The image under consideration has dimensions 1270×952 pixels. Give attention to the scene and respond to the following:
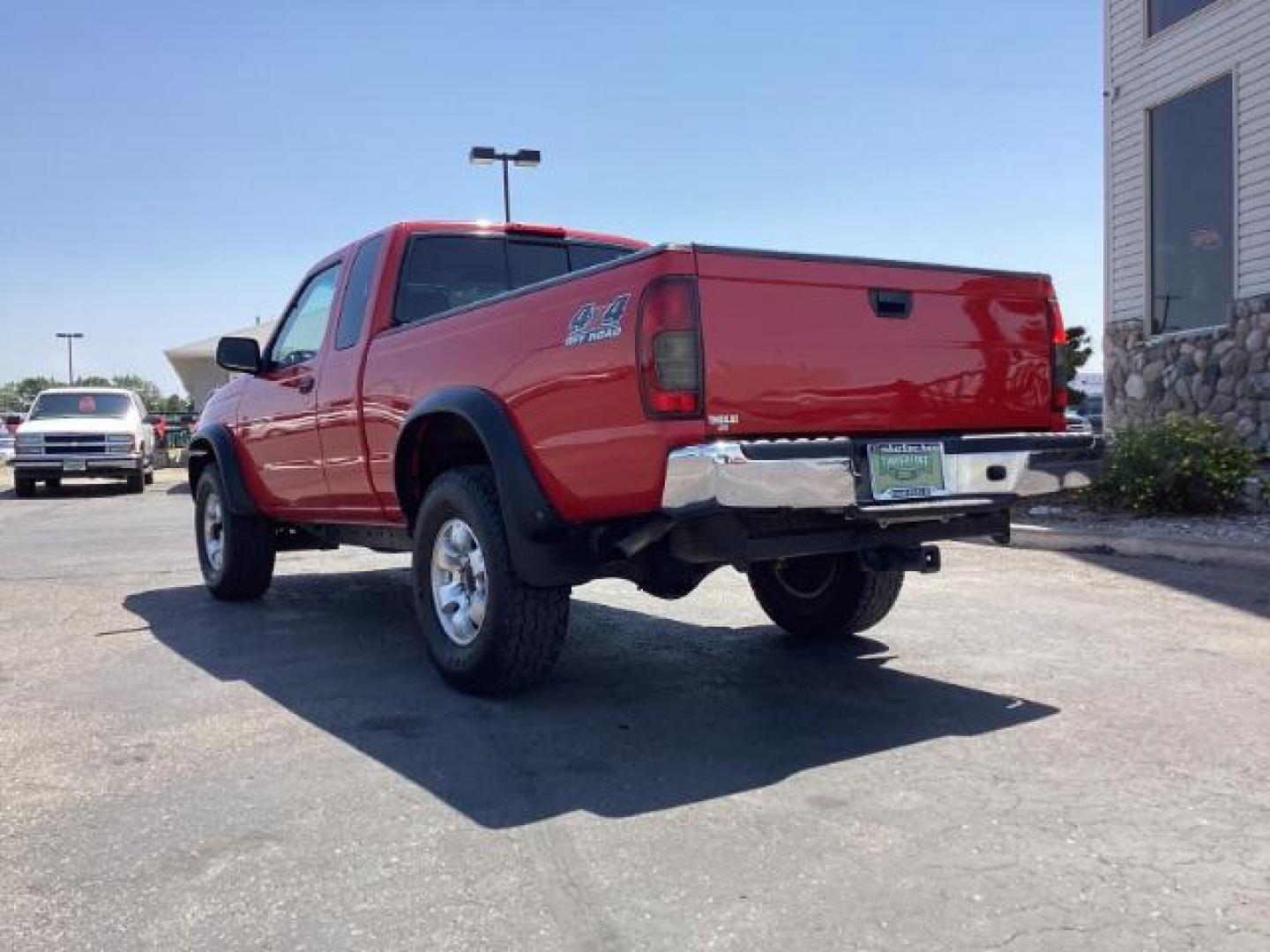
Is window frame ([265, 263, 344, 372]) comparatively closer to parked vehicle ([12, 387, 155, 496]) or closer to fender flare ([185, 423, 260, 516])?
fender flare ([185, 423, 260, 516])

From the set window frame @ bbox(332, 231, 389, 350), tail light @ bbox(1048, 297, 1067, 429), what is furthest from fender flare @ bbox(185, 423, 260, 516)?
tail light @ bbox(1048, 297, 1067, 429)

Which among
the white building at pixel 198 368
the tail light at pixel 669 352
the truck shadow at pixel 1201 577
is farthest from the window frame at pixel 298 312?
the white building at pixel 198 368

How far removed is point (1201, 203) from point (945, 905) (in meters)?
12.5

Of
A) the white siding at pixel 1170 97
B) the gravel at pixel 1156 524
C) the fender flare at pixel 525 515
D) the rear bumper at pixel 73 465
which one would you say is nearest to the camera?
the fender flare at pixel 525 515

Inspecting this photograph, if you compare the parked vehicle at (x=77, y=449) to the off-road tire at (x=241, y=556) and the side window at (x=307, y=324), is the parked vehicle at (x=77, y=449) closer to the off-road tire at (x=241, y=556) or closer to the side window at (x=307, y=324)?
the off-road tire at (x=241, y=556)

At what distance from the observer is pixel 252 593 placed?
732 cm

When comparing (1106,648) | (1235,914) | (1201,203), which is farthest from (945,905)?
(1201,203)

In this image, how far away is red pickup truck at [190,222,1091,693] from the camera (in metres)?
3.70

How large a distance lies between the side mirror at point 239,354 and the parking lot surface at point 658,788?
1.52 m

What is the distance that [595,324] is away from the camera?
3.87 meters

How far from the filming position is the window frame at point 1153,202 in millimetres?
12297

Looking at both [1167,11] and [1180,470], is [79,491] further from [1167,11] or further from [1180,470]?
[1167,11]

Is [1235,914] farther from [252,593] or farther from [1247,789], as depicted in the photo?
[252,593]

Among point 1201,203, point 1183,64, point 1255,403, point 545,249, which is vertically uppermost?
point 1183,64
